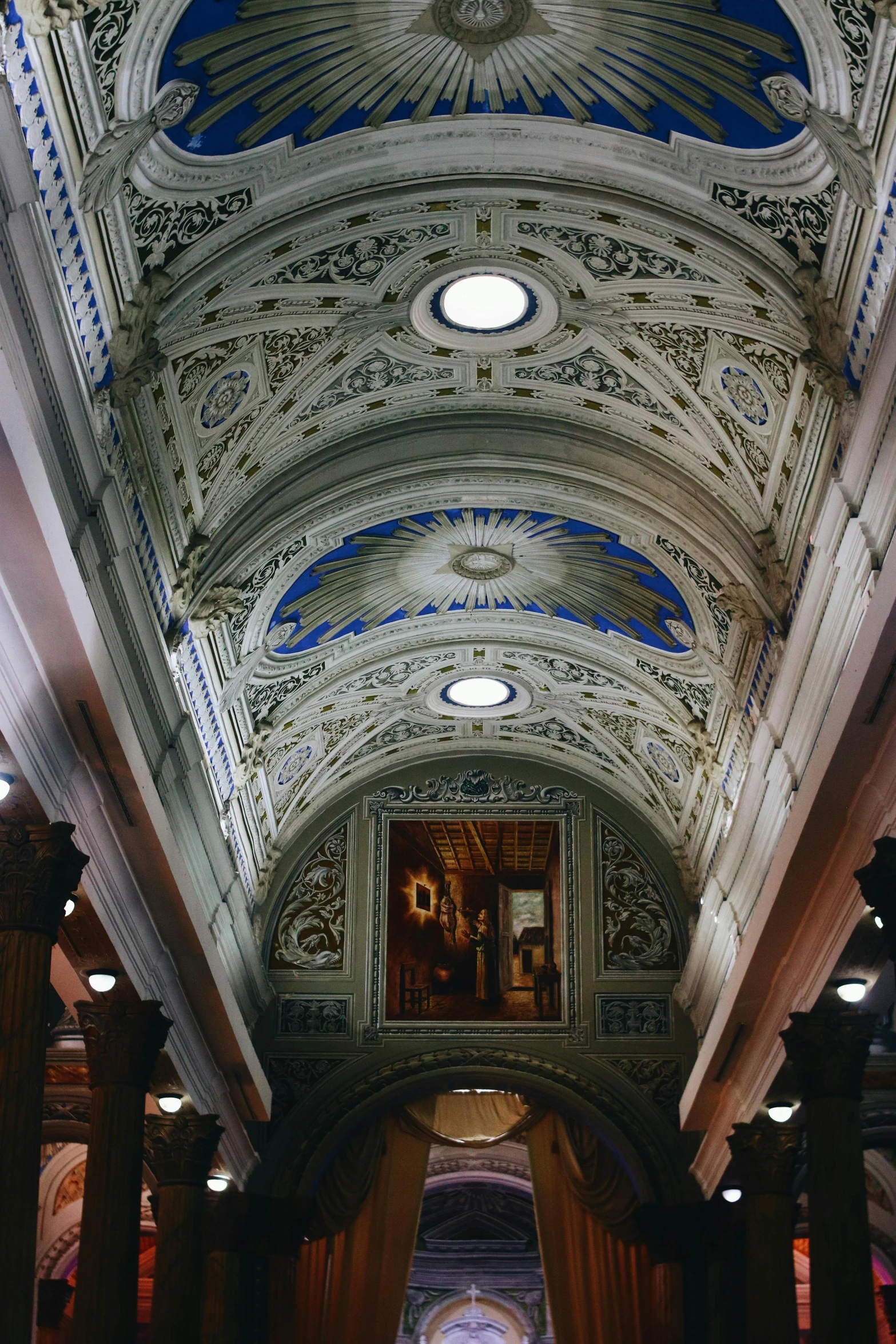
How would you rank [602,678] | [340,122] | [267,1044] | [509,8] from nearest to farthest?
[509,8], [340,122], [602,678], [267,1044]

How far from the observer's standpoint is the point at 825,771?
9.22m

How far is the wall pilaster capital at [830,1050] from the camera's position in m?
10.6

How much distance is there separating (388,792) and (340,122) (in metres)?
10.1

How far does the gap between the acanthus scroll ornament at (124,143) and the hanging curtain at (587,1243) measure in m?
12.1

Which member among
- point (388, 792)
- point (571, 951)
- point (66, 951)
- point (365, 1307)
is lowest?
point (365, 1307)

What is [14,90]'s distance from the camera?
24.8 ft

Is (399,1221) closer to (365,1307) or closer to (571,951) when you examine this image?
(365,1307)

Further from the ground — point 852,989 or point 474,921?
point 474,921

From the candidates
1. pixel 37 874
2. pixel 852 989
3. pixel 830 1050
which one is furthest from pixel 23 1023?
pixel 852 989

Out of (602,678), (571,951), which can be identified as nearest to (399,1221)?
(571,951)

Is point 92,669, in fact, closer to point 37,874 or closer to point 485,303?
point 37,874

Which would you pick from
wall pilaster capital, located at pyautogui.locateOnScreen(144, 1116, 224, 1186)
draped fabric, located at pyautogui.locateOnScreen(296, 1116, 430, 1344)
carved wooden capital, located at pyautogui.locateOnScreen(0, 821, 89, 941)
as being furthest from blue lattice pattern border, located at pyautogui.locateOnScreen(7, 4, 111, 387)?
draped fabric, located at pyautogui.locateOnScreen(296, 1116, 430, 1344)

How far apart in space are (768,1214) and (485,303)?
7981mm

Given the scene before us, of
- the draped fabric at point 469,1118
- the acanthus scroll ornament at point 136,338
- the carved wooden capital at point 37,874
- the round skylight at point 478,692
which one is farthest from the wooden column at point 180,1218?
the acanthus scroll ornament at point 136,338
